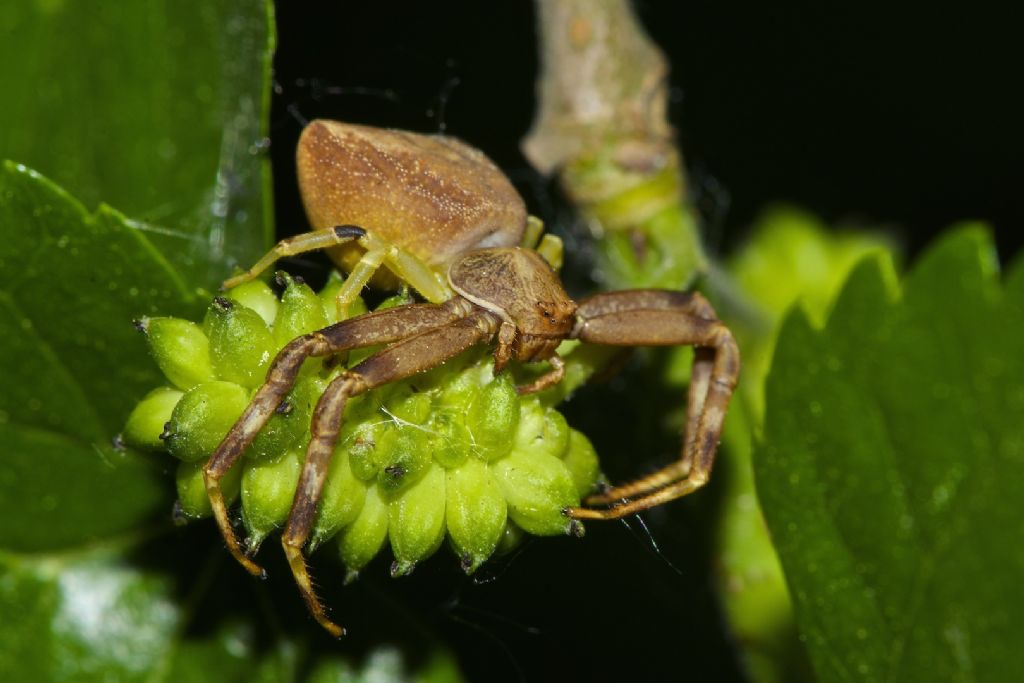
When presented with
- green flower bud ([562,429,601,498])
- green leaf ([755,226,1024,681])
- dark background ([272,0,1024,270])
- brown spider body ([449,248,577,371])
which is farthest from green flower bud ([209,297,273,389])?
dark background ([272,0,1024,270])

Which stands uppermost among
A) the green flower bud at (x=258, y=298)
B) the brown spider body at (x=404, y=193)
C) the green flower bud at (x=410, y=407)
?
the brown spider body at (x=404, y=193)

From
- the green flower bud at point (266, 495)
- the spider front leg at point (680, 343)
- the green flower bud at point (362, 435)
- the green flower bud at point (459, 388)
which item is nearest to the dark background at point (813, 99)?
the spider front leg at point (680, 343)

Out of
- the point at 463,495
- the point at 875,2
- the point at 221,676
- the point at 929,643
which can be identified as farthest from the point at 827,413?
the point at 875,2

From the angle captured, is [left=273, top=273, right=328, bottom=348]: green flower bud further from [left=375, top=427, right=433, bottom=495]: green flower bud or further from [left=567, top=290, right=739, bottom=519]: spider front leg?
[left=567, top=290, right=739, bottom=519]: spider front leg

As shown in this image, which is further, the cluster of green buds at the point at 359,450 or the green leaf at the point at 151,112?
the green leaf at the point at 151,112

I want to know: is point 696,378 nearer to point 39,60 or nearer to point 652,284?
point 652,284

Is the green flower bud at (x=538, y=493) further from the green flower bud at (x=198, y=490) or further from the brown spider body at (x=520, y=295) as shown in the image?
the green flower bud at (x=198, y=490)

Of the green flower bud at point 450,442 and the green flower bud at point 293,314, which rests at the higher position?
the green flower bud at point 293,314

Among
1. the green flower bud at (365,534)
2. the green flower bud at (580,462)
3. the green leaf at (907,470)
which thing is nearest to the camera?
the green leaf at (907,470)
